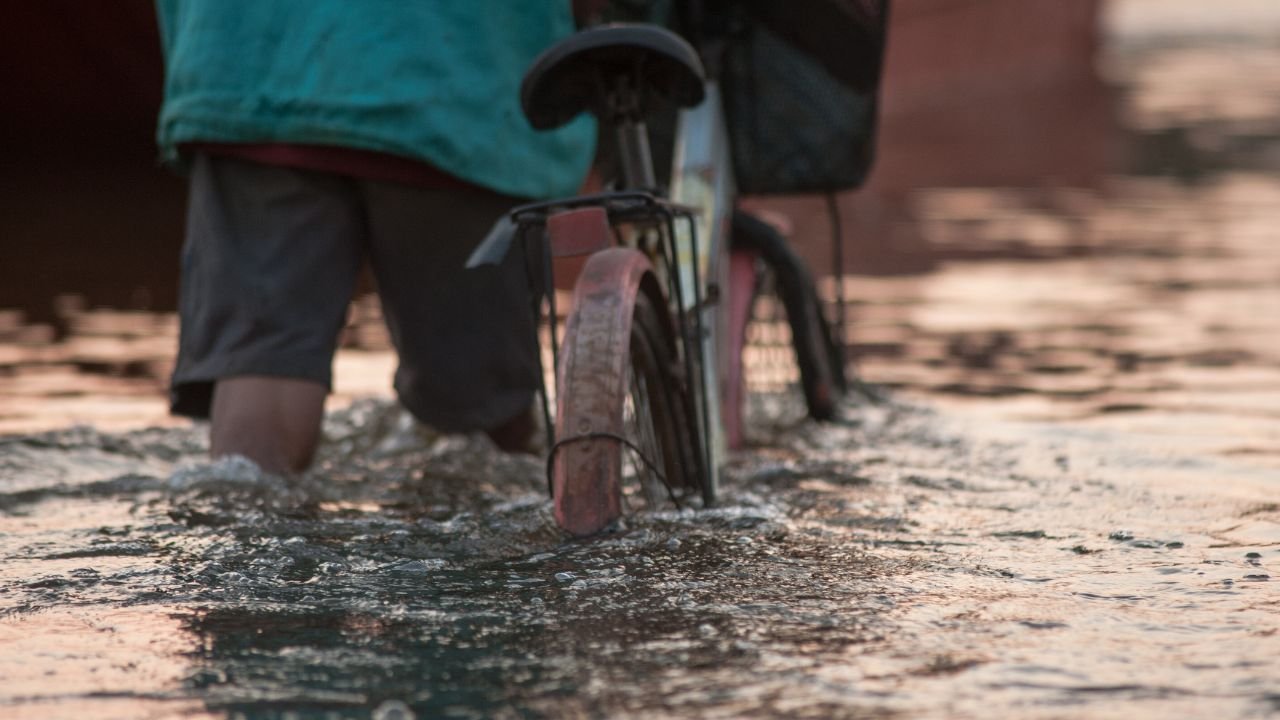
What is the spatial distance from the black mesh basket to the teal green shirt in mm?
910

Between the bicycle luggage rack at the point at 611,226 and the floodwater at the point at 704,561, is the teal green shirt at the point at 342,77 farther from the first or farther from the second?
the floodwater at the point at 704,561

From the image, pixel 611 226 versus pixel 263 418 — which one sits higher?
pixel 611 226

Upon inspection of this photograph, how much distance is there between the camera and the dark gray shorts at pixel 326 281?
3.80m

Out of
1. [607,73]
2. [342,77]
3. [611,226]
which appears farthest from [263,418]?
[607,73]

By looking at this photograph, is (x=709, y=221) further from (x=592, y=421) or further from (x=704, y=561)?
(x=592, y=421)

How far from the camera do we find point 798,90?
15.1 ft

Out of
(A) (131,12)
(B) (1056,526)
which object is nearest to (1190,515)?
(B) (1056,526)

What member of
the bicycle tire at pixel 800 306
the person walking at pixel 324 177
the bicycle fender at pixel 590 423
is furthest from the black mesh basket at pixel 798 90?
the bicycle fender at pixel 590 423

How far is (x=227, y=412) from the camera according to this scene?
379cm

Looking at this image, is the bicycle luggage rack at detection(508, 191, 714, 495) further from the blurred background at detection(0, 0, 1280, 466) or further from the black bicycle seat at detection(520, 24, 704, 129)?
the blurred background at detection(0, 0, 1280, 466)

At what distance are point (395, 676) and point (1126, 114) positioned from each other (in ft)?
59.4

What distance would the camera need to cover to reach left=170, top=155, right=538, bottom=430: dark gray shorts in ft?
12.5

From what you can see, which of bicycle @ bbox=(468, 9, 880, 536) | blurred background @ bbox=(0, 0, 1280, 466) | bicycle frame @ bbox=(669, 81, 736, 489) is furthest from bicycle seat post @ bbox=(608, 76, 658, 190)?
blurred background @ bbox=(0, 0, 1280, 466)

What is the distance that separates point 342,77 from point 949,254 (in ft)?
20.7
